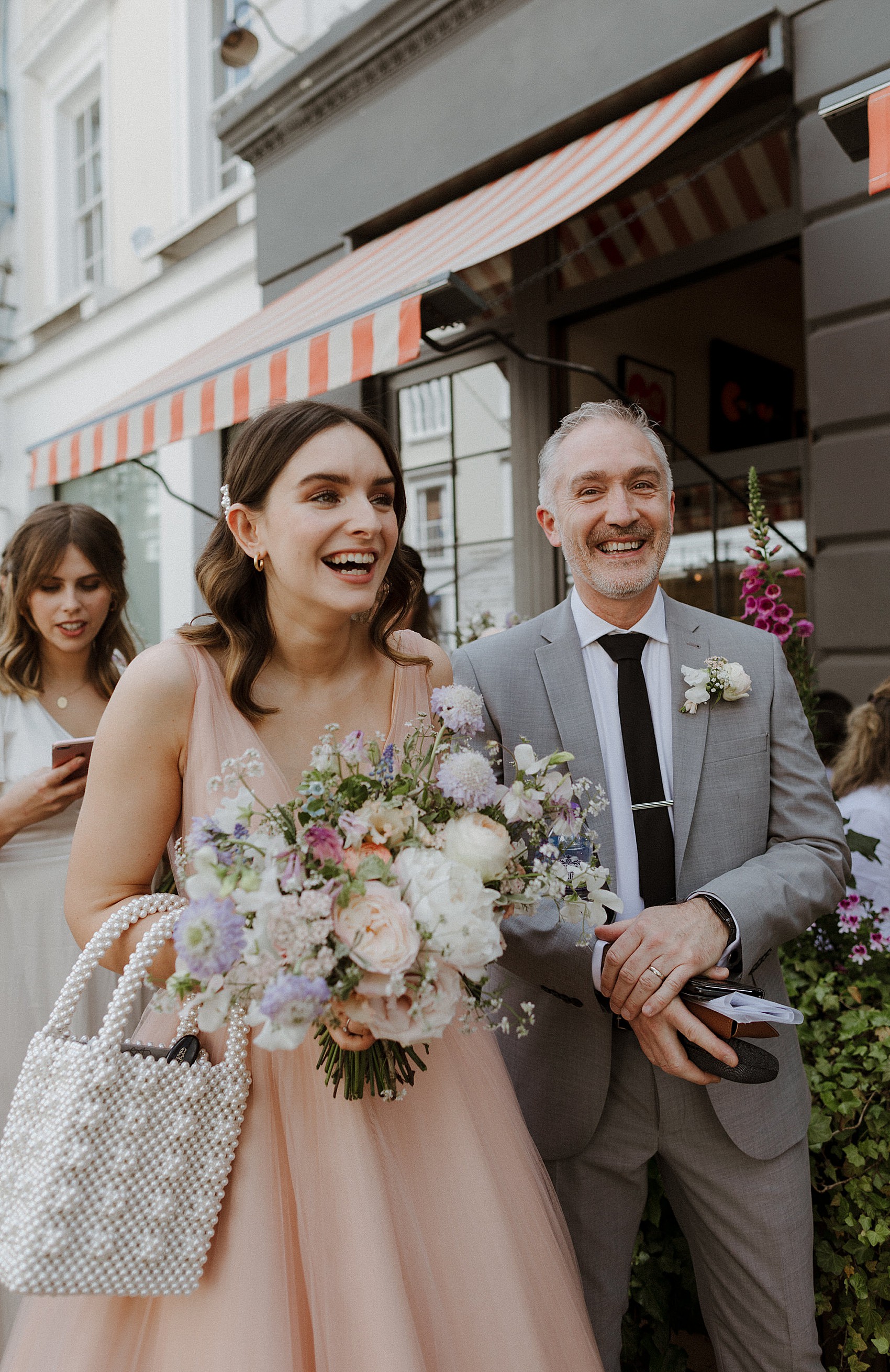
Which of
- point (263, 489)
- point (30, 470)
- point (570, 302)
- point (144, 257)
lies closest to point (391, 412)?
point (570, 302)

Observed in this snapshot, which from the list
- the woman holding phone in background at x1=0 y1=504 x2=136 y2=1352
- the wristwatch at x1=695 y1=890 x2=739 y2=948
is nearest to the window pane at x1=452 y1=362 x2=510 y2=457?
the woman holding phone in background at x1=0 y1=504 x2=136 y2=1352

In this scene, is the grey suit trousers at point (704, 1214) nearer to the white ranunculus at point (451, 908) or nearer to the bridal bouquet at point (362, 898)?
the bridal bouquet at point (362, 898)

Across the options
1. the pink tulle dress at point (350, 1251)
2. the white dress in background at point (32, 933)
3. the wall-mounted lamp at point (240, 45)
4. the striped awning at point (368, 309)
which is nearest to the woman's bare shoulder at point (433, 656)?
the pink tulle dress at point (350, 1251)

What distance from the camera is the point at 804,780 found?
2.02 metres

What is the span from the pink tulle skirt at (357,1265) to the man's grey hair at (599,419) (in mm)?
1265

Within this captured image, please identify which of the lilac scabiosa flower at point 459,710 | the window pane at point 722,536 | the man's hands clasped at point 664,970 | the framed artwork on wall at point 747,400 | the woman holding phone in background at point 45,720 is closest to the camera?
the lilac scabiosa flower at point 459,710

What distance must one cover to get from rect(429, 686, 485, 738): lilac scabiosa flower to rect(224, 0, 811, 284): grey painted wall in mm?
4159

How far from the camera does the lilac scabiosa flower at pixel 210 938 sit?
1182mm

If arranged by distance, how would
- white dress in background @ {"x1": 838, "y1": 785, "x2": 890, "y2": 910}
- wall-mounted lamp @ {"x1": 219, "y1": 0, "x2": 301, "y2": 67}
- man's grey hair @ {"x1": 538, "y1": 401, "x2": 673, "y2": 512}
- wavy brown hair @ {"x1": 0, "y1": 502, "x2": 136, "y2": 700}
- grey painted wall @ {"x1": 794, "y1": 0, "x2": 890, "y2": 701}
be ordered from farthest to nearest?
wall-mounted lamp @ {"x1": 219, "y1": 0, "x2": 301, "y2": 67} < grey painted wall @ {"x1": 794, "y1": 0, "x2": 890, "y2": 701} < white dress in background @ {"x1": 838, "y1": 785, "x2": 890, "y2": 910} < wavy brown hair @ {"x1": 0, "y1": 502, "x2": 136, "y2": 700} < man's grey hair @ {"x1": 538, "y1": 401, "x2": 673, "y2": 512}

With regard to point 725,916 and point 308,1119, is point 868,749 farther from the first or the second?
point 308,1119

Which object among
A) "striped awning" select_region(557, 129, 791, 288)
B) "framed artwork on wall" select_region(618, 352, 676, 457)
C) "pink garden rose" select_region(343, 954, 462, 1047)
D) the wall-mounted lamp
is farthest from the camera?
"framed artwork on wall" select_region(618, 352, 676, 457)

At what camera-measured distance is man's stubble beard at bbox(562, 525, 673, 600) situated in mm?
2047

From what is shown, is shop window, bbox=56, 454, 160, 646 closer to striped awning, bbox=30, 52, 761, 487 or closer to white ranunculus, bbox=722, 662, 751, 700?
striped awning, bbox=30, 52, 761, 487

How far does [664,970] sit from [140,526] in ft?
29.8
